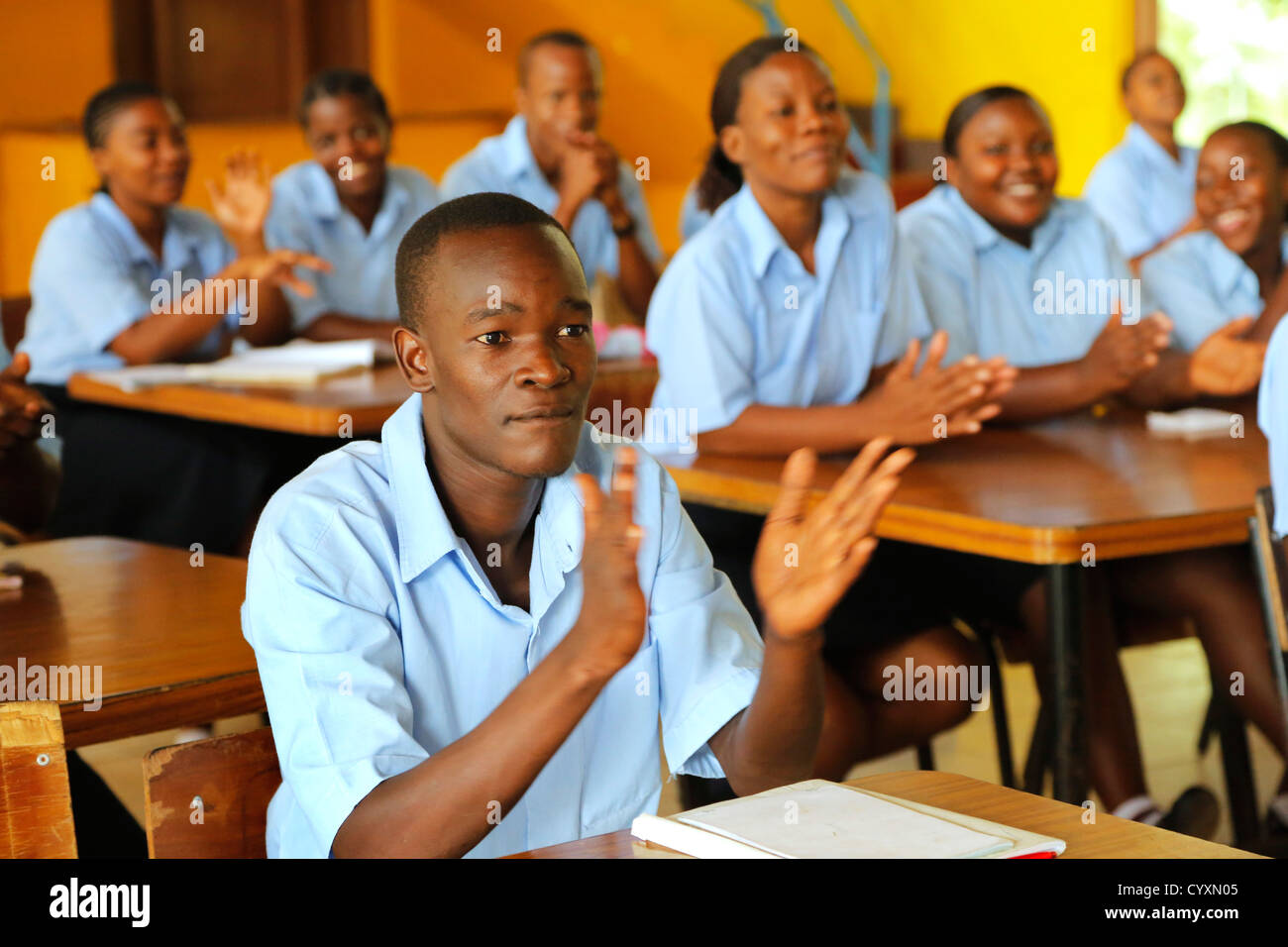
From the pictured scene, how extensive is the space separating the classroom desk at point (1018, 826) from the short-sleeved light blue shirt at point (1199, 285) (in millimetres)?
2238

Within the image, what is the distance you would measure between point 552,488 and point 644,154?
21.2ft

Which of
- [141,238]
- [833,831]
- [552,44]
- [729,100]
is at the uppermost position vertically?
[552,44]

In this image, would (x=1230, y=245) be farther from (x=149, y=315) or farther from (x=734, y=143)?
(x=149, y=315)

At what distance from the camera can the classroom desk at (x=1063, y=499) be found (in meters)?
1.93

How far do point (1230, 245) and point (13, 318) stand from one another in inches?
101

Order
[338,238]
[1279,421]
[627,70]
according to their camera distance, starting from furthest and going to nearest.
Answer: [627,70]
[338,238]
[1279,421]

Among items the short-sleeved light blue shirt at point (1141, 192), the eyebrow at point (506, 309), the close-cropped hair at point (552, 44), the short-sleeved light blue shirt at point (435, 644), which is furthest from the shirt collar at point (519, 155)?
the eyebrow at point (506, 309)

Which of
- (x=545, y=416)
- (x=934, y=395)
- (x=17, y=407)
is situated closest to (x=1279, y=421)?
(x=934, y=395)

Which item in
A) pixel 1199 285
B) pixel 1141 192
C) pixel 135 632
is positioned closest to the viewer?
pixel 135 632

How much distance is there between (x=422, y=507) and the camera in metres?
1.33

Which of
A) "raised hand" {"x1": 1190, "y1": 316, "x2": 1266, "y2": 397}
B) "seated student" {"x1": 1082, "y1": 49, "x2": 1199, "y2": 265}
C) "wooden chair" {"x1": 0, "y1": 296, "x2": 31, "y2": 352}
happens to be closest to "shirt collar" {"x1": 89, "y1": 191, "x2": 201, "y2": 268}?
"wooden chair" {"x1": 0, "y1": 296, "x2": 31, "y2": 352}

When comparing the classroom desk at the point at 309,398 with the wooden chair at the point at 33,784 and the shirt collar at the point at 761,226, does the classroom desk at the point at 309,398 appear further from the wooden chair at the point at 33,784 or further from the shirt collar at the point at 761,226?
the wooden chair at the point at 33,784
